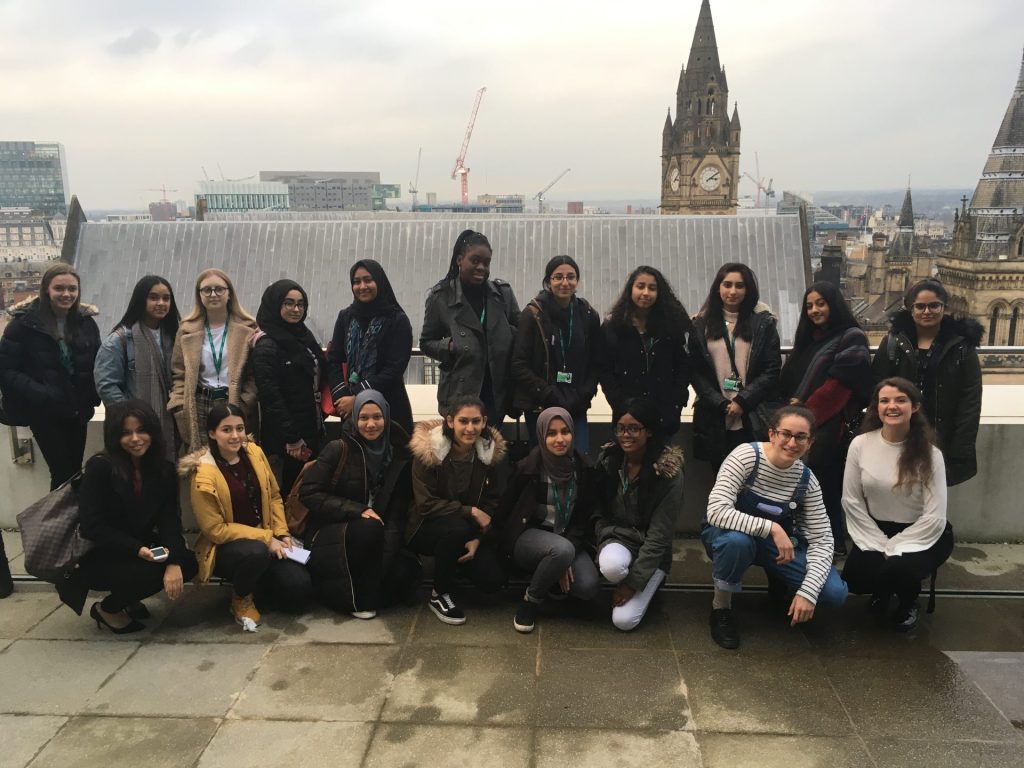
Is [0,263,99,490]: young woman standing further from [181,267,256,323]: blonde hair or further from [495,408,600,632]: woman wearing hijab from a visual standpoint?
[495,408,600,632]: woman wearing hijab

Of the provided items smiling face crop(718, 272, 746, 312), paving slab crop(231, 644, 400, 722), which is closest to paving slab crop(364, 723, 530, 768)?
paving slab crop(231, 644, 400, 722)

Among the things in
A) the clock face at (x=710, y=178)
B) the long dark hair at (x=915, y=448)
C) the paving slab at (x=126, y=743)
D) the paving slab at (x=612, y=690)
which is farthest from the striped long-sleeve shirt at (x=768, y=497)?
the clock face at (x=710, y=178)

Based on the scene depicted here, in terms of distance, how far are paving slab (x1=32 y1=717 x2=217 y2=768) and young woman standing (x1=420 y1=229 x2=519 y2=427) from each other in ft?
6.43

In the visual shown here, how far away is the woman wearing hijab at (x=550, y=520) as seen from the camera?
357 centimetres

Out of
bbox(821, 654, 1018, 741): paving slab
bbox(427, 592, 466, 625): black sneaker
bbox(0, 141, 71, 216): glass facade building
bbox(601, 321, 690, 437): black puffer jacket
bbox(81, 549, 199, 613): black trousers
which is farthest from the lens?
bbox(0, 141, 71, 216): glass facade building

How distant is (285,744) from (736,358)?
2.80 m

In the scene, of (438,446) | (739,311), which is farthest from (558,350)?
(739,311)

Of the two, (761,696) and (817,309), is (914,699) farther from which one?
(817,309)

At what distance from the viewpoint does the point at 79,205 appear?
21.7m

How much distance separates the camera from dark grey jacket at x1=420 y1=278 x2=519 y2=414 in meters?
4.17

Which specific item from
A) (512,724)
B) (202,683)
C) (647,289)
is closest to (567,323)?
(647,289)

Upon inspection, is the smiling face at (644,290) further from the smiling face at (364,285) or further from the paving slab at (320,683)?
the paving slab at (320,683)

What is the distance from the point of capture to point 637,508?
12.1ft

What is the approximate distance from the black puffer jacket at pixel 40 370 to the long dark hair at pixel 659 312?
2.87 m
